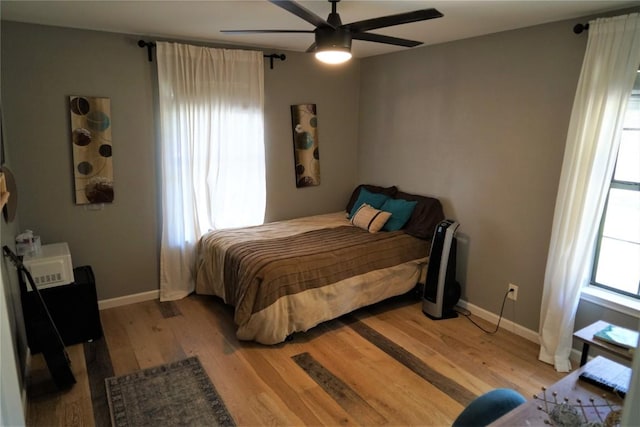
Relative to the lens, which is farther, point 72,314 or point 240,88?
point 240,88

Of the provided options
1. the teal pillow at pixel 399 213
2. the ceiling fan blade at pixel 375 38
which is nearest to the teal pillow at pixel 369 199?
the teal pillow at pixel 399 213

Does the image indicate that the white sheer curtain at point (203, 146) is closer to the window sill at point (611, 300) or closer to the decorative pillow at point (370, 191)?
the decorative pillow at point (370, 191)

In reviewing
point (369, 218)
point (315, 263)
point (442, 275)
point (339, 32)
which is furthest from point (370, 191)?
point (339, 32)

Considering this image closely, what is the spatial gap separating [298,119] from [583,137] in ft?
8.48

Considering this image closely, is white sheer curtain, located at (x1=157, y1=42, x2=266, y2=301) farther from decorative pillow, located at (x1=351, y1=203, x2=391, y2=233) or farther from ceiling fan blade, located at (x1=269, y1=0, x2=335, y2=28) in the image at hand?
ceiling fan blade, located at (x1=269, y1=0, x2=335, y2=28)

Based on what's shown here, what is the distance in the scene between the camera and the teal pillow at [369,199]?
421 cm

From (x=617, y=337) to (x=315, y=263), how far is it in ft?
6.29

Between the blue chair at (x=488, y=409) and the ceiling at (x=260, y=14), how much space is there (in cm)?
211

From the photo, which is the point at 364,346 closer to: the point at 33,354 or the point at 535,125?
the point at 535,125

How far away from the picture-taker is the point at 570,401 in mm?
1674

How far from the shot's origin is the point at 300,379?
2.63 m

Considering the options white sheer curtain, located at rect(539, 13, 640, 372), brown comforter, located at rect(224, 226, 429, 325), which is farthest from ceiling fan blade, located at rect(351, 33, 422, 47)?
brown comforter, located at rect(224, 226, 429, 325)

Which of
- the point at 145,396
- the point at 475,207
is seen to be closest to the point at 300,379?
the point at 145,396

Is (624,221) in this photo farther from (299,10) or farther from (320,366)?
(299,10)
